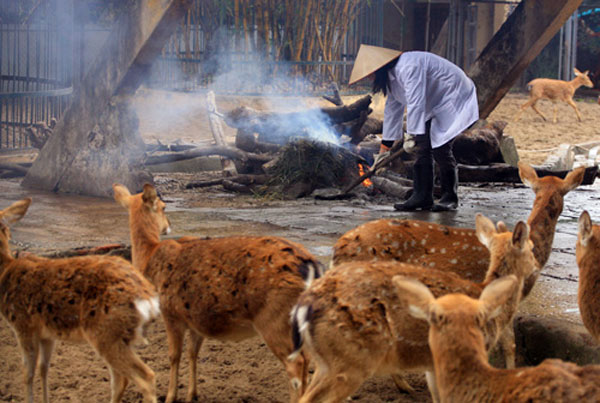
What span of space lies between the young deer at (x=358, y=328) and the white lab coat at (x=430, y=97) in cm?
543

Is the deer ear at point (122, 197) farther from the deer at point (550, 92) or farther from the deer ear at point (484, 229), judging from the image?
the deer at point (550, 92)

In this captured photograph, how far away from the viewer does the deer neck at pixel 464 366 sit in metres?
3.02

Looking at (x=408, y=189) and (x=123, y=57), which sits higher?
(x=123, y=57)

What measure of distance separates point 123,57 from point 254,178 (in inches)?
93.5

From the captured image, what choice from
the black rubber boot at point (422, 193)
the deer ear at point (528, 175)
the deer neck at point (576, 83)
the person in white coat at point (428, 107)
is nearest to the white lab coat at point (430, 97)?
the person in white coat at point (428, 107)

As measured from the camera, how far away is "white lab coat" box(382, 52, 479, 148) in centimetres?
903


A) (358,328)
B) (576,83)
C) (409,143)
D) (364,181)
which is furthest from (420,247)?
(576,83)

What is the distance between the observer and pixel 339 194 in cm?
1028

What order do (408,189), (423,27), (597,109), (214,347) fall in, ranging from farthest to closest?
(423,27) → (597,109) → (408,189) → (214,347)

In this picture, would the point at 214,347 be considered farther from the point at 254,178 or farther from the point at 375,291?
the point at 254,178

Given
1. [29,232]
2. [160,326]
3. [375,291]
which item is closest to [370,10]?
[29,232]

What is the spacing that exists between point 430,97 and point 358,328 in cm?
626

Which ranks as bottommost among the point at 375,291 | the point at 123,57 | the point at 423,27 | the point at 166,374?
the point at 166,374

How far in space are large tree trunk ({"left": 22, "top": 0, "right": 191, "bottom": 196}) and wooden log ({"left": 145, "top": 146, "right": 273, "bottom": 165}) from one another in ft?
5.38
